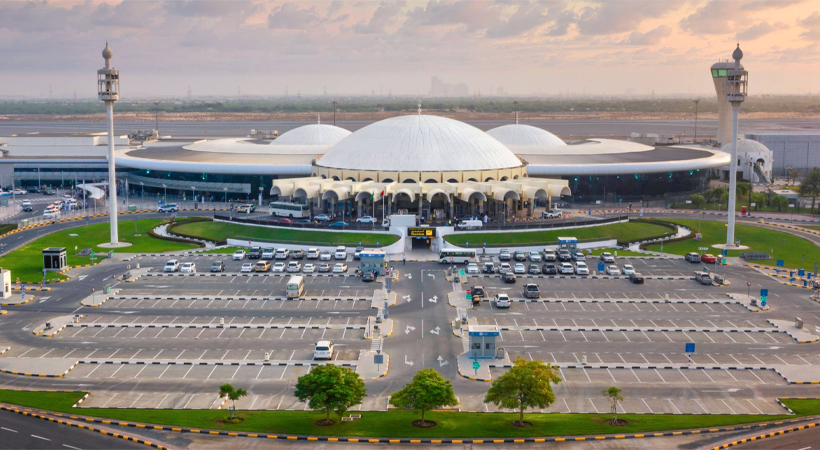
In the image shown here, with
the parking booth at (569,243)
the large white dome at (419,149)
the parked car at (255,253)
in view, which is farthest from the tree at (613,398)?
the large white dome at (419,149)

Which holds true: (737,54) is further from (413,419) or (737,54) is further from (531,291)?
(413,419)

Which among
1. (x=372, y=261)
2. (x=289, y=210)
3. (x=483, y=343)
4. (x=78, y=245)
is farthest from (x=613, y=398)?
(x=78, y=245)

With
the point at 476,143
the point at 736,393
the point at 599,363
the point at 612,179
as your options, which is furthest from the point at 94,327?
the point at 612,179

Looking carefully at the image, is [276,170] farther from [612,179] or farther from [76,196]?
[612,179]

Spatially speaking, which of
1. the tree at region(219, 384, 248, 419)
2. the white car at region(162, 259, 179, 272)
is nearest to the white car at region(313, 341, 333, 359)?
the tree at region(219, 384, 248, 419)

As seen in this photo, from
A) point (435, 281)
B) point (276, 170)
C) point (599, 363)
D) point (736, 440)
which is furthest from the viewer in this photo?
point (276, 170)

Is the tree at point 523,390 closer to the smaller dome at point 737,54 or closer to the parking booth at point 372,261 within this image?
the parking booth at point 372,261
